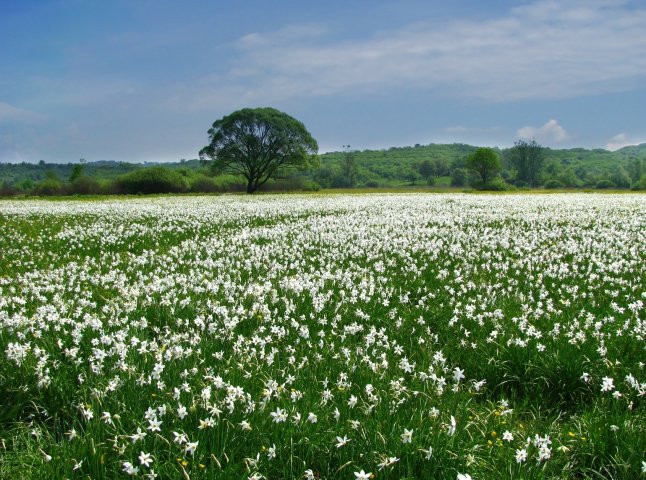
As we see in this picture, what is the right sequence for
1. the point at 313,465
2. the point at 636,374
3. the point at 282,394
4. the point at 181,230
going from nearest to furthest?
the point at 313,465 → the point at 282,394 → the point at 636,374 → the point at 181,230

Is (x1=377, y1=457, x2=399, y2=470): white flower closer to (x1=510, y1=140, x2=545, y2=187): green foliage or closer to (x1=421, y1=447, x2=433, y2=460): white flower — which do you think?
(x1=421, y1=447, x2=433, y2=460): white flower

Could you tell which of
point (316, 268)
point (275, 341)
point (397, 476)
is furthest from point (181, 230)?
point (397, 476)

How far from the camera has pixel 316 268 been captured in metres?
10.0

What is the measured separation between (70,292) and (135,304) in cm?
211

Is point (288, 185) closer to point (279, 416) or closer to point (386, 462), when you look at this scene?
point (279, 416)

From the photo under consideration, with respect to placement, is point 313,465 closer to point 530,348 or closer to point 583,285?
point 530,348

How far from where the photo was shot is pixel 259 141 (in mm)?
73938

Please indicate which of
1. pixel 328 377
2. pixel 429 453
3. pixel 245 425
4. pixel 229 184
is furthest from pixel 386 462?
pixel 229 184

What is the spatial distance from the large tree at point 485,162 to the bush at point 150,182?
74166 millimetres

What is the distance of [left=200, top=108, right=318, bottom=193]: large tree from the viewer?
72812 mm

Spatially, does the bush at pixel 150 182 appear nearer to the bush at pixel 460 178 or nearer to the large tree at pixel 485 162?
the large tree at pixel 485 162

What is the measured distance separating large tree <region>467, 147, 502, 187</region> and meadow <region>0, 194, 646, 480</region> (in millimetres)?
111869

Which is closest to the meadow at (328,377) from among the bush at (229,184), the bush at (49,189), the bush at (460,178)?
the bush at (49,189)

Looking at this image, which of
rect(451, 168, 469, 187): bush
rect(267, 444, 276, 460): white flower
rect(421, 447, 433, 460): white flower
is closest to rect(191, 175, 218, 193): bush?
rect(267, 444, 276, 460): white flower
